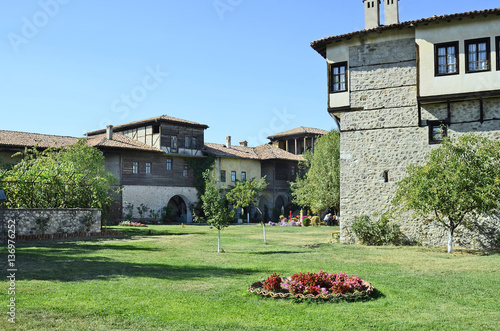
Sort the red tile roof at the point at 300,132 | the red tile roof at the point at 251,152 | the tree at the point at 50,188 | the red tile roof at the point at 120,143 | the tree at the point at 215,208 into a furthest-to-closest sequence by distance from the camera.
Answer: the red tile roof at the point at 300,132
the red tile roof at the point at 251,152
the red tile roof at the point at 120,143
the tree at the point at 50,188
the tree at the point at 215,208

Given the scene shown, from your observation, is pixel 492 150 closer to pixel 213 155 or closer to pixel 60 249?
pixel 60 249

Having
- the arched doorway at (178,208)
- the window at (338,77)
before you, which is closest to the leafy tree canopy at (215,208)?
the window at (338,77)

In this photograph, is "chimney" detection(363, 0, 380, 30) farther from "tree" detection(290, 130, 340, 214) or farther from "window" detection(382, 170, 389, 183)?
"tree" detection(290, 130, 340, 214)

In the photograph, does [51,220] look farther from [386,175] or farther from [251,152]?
[251,152]

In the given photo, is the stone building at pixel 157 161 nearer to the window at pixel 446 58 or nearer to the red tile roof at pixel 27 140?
the red tile roof at pixel 27 140

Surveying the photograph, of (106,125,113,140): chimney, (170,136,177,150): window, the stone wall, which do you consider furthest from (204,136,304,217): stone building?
(106,125,113,140): chimney

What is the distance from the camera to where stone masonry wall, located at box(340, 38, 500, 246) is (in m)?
18.1

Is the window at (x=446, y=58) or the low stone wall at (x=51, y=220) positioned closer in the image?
the window at (x=446, y=58)

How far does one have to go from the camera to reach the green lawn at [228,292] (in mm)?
7059

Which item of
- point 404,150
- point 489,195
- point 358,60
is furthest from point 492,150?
point 358,60

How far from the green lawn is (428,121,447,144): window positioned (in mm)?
4716

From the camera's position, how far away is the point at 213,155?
45.9 m

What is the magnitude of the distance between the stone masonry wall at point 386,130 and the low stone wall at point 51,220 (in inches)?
469

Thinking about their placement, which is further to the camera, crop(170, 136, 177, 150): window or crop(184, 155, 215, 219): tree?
A: crop(184, 155, 215, 219): tree
